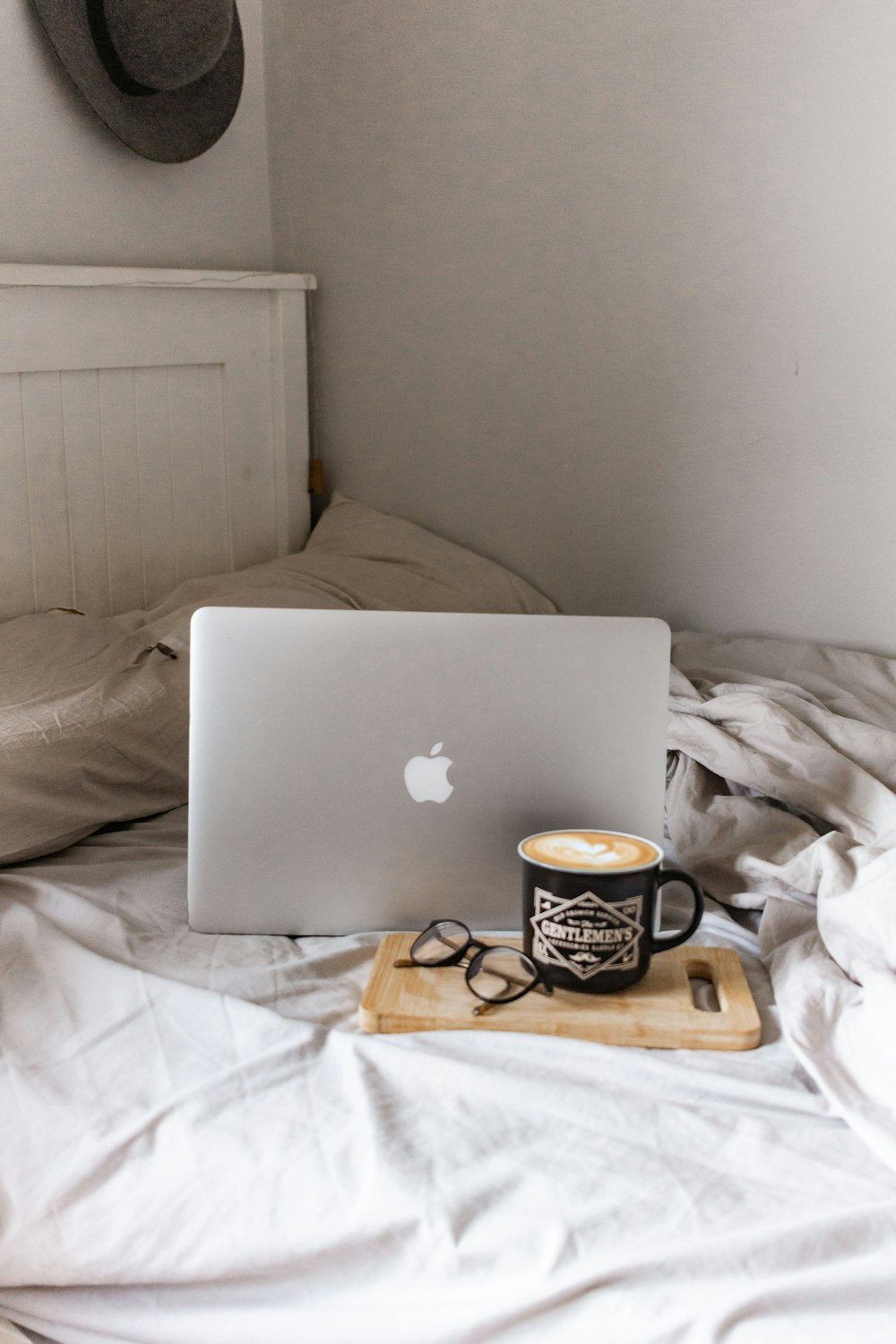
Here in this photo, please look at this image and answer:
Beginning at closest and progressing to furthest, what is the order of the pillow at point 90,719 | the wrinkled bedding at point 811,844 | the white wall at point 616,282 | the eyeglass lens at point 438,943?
1. the wrinkled bedding at point 811,844
2. the eyeglass lens at point 438,943
3. the pillow at point 90,719
4. the white wall at point 616,282

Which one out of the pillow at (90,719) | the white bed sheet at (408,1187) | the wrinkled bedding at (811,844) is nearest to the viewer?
the white bed sheet at (408,1187)

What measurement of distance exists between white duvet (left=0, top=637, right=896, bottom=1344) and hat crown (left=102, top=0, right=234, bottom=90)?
112 centimetres

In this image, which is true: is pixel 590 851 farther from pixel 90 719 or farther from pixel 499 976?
pixel 90 719

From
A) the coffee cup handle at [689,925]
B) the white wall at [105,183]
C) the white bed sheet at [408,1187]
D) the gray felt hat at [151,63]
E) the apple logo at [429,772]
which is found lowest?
the white bed sheet at [408,1187]

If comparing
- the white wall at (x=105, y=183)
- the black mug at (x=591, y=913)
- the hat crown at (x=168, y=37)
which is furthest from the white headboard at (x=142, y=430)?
the black mug at (x=591, y=913)

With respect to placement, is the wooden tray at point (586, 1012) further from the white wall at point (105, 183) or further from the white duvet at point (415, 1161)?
the white wall at point (105, 183)

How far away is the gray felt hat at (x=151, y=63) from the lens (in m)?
1.43

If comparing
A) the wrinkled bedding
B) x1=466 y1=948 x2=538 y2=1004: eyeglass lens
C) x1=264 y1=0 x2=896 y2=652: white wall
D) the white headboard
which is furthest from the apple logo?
x1=264 y1=0 x2=896 y2=652: white wall

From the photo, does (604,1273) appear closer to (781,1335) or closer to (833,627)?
(781,1335)

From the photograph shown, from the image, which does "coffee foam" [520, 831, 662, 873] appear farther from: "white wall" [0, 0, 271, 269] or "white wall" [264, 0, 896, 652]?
"white wall" [0, 0, 271, 269]

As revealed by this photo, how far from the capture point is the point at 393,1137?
69 centimetres

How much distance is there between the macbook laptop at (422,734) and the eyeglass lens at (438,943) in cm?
3

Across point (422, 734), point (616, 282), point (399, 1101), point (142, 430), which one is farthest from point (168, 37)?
point (399, 1101)

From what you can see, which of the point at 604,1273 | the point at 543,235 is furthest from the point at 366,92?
the point at 604,1273
